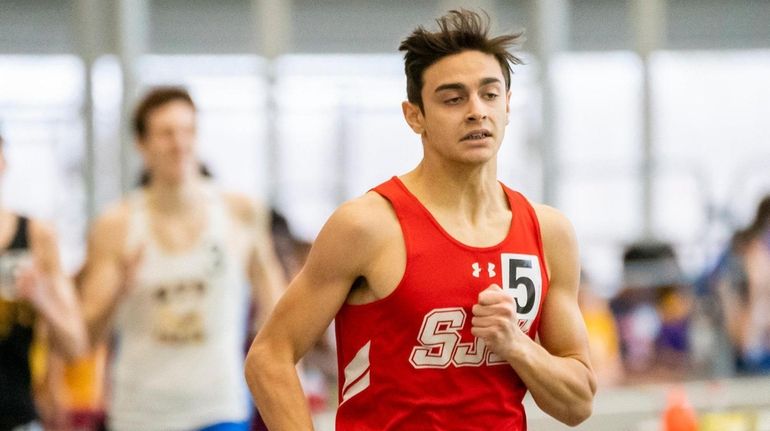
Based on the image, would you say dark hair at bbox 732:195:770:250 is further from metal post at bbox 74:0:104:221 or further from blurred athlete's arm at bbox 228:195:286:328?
metal post at bbox 74:0:104:221

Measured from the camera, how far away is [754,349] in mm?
7934

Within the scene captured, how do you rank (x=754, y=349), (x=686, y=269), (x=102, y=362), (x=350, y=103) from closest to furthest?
(x=102, y=362)
(x=754, y=349)
(x=686, y=269)
(x=350, y=103)

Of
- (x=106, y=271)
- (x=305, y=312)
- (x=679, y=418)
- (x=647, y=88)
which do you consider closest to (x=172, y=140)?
(x=106, y=271)

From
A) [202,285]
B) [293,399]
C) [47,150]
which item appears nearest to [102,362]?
[202,285]

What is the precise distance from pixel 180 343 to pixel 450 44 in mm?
2255

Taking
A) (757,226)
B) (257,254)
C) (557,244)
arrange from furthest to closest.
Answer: (757,226), (257,254), (557,244)

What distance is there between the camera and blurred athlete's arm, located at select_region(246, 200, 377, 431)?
2822 millimetres

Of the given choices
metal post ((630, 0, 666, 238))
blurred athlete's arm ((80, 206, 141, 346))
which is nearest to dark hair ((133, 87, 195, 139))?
blurred athlete's arm ((80, 206, 141, 346))

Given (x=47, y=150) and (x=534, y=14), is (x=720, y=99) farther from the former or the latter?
(x=47, y=150)

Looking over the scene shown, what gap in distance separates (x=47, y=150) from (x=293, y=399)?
23.3 feet

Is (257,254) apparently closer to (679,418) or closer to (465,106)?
(679,418)

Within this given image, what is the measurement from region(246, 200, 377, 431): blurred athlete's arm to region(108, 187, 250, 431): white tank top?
1.86 metres

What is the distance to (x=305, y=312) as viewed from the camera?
9.50 ft

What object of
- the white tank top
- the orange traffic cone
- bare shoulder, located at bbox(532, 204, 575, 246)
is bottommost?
the orange traffic cone
